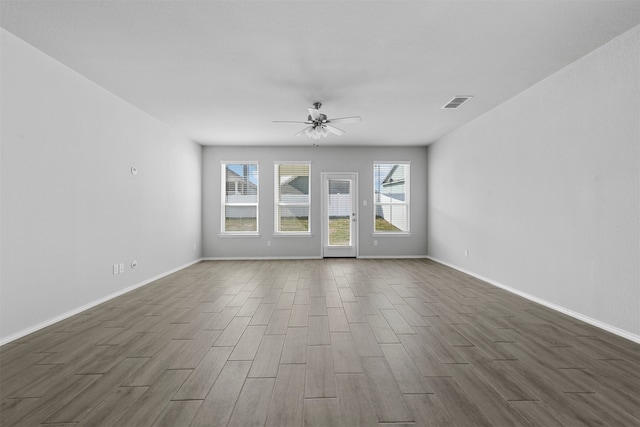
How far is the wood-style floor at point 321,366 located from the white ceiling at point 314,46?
273 cm

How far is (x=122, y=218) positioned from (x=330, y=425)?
4.03 meters

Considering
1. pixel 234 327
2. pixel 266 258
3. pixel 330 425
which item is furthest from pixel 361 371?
pixel 266 258

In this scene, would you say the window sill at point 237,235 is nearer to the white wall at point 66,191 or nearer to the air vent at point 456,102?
the white wall at point 66,191

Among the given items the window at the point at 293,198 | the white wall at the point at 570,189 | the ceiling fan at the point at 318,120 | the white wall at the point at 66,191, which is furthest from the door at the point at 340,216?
the white wall at the point at 66,191

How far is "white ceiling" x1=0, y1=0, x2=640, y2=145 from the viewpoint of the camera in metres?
2.33

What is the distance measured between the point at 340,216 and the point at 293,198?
4.13ft

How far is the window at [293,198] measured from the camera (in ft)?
23.6

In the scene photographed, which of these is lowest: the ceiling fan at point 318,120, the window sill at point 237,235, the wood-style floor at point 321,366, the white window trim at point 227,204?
the wood-style floor at point 321,366

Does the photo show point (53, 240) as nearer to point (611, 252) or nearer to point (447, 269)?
point (611, 252)

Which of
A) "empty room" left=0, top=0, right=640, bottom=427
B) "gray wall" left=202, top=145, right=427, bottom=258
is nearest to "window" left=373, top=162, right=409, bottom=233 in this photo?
"gray wall" left=202, top=145, right=427, bottom=258

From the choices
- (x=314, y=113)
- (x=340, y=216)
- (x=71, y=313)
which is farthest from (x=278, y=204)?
(x=71, y=313)

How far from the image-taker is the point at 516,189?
4.08m

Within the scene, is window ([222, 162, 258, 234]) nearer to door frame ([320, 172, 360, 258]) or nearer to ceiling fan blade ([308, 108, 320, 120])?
door frame ([320, 172, 360, 258])

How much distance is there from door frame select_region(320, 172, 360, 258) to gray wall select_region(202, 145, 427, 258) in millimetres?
99
